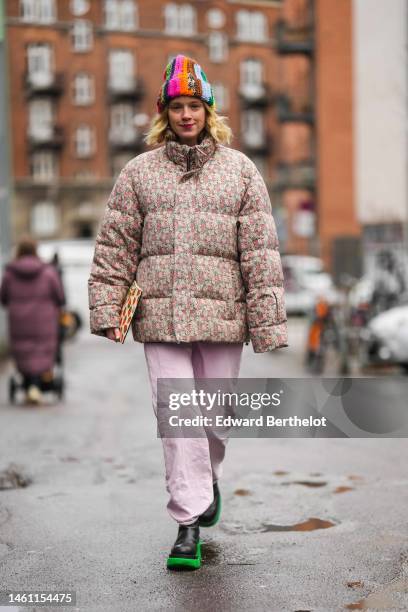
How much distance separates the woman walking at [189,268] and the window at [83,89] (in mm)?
59105

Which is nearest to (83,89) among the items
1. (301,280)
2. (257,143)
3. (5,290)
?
(257,143)

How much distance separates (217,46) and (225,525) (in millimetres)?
60525

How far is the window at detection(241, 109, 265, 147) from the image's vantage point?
208 feet

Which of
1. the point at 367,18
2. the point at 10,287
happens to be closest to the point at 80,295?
the point at 10,287

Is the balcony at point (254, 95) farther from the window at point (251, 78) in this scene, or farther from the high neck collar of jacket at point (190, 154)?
the high neck collar of jacket at point (190, 154)

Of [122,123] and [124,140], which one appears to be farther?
[122,123]

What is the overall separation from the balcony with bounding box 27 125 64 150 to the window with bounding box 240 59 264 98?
10947 millimetres

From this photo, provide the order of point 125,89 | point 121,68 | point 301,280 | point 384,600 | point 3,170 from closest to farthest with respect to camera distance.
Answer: point 384,600 → point 3,170 → point 301,280 → point 125,89 → point 121,68

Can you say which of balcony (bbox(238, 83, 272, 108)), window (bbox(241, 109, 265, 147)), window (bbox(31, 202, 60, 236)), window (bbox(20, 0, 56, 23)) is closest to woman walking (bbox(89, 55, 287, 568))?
window (bbox(31, 202, 60, 236))

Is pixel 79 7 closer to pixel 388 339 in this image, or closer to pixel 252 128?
pixel 252 128

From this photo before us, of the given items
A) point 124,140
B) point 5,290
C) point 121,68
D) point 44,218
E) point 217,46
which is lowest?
point 5,290

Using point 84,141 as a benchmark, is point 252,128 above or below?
above

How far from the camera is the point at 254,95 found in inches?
2520

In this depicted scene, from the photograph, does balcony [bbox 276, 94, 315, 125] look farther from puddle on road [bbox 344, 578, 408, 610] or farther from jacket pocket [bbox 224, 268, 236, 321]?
puddle on road [bbox 344, 578, 408, 610]
